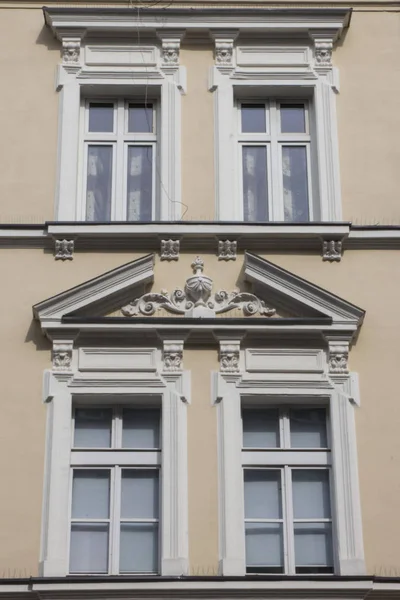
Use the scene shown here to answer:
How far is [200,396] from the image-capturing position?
14961 mm

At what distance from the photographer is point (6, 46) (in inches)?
680

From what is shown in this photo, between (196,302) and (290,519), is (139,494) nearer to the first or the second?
(290,519)

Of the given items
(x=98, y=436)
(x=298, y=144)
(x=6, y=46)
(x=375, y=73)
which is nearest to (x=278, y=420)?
(x=98, y=436)

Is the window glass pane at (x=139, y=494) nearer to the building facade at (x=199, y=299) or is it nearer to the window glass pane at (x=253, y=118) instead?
the building facade at (x=199, y=299)

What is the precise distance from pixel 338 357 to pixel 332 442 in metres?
0.98

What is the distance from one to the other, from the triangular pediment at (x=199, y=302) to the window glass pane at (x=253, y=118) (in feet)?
6.91

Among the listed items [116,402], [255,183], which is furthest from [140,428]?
[255,183]

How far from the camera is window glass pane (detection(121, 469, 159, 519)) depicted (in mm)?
14602

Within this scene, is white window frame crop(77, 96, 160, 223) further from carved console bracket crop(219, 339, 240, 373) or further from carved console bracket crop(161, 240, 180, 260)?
carved console bracket crop(219, 339, 240, 373)

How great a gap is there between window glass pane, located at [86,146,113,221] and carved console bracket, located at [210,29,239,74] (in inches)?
70.9

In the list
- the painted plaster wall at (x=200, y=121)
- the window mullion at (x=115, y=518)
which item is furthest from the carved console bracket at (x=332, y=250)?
the window mullion at (x=115, y=518)

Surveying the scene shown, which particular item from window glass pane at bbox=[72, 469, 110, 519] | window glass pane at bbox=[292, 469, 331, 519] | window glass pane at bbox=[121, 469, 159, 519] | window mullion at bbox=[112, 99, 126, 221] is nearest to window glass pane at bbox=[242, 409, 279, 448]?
window glass pane at bbox=[292, 469, 331, 519]

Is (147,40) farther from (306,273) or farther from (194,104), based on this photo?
(306,273)

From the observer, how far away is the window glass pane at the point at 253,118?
17.1 meters
